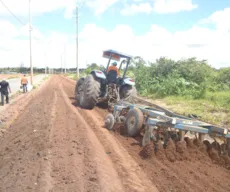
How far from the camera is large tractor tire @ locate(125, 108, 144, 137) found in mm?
7132

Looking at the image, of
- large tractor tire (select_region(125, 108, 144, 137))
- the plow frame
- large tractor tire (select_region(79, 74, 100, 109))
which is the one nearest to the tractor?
large tractor tire (select_region(79, 74, 100, 109))

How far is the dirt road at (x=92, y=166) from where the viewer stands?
4643 mm

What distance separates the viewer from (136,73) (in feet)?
69.9

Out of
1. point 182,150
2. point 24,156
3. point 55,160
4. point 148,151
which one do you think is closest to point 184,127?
point 182,150

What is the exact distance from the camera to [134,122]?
24.0 feet

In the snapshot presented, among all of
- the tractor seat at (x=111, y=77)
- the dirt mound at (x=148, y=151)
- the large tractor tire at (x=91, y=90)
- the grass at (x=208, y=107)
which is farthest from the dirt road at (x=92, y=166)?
the grass at (x=208, y=107)

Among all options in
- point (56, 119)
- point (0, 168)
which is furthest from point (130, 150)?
point (56, 119)

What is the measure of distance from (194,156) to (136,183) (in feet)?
5.38

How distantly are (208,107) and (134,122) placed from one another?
19.7 ft

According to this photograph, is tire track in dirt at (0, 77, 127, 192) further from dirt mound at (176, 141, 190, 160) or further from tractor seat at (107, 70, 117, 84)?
tractor seat at (107, 70, 117, 84)

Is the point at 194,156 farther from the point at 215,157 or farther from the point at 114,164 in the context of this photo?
the point at 114,164

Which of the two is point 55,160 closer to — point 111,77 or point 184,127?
point 184,127

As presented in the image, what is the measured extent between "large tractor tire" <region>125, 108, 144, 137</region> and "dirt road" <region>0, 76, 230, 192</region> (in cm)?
20

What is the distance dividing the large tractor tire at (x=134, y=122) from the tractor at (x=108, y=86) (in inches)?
145
